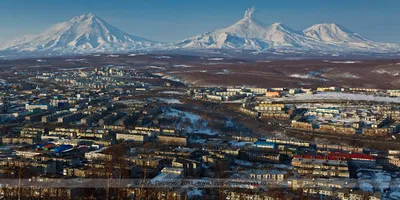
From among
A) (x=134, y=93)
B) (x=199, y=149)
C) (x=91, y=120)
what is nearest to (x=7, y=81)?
(x=134, y=93)

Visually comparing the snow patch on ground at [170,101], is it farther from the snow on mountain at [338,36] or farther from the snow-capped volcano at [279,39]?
the snow on mountain at [338,36]

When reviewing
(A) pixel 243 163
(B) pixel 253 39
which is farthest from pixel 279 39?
(A) pixel 243 163

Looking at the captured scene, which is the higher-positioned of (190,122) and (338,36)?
(338,36)

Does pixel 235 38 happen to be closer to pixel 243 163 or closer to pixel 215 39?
pixel 215 39

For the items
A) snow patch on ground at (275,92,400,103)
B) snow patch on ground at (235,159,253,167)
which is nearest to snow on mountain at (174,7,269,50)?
snow patch on ground at (275,92,400,103)

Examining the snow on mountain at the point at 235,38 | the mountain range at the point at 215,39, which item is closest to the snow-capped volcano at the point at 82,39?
the mountain range at the point at 215,39

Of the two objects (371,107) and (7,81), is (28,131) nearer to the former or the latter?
(371,107)

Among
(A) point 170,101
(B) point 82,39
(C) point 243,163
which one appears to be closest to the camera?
(C) point 243,163
